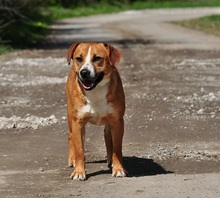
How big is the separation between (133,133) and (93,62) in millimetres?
3000

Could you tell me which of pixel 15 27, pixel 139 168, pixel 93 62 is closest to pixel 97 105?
pixel 93 62

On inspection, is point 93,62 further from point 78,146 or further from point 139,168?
point 139,168

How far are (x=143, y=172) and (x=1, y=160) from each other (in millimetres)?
1634

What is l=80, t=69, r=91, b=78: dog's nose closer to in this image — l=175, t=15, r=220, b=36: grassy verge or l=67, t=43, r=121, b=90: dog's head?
l=67, t=43, r=121, b=90: dog's head

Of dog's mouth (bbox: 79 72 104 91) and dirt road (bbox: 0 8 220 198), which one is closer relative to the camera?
dirt road (bbox: 0 8 220 198)

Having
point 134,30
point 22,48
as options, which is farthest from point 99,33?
point 22,48

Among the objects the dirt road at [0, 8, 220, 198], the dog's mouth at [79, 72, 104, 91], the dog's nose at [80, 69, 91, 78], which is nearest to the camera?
the dirt road at [0, 8, 220, 198]

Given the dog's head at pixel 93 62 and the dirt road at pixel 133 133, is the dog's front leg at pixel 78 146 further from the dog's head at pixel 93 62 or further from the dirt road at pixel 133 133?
the dog's head at pixel 93 62

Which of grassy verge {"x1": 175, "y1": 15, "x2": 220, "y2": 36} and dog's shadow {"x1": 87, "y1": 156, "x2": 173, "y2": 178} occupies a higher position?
dog's shadow {"x1": 87, "y1": 156, "x2": 173, "y2": 178}

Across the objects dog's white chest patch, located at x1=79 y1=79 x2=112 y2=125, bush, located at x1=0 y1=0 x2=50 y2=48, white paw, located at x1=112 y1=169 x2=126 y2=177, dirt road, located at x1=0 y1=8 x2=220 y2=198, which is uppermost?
dog's white chest patch, located at x1=79 y1=79 x2=112 y2=125

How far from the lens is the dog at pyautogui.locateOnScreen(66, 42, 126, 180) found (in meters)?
8.07

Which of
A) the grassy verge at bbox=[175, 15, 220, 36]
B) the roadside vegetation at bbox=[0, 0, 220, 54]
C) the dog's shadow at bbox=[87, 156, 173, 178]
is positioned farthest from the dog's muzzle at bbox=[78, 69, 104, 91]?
the grassy verge at bbox=[175, 15, 220, 36]

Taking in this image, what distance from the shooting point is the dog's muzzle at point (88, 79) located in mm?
7871

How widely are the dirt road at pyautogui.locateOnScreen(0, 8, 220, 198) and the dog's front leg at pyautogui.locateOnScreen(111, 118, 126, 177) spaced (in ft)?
0.39
